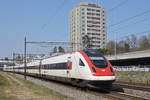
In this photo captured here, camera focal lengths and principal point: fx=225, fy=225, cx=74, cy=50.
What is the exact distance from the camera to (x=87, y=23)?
416ft

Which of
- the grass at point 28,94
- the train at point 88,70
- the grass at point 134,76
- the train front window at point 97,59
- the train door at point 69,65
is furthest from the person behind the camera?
the grass at point 134,76

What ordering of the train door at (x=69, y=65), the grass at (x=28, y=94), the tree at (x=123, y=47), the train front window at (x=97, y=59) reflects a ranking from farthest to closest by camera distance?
the tree at (x=123, y=47)
the train door at (x=69, y=65)
the train front window at (x=97, y=59)
the grass at (x=28, y=94)

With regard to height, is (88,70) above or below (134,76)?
above

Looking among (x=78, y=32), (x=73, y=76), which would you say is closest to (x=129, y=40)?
(x=78, y=32)

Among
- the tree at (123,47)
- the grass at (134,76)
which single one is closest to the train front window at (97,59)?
the grass at (134,76)

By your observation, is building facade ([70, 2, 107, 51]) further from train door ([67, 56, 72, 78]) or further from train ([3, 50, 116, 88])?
train ([3, 50, 116, 88])

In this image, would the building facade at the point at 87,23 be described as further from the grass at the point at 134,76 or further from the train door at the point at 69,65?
the train door at the point at 69,65

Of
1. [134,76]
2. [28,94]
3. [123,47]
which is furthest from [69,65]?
[123,47]

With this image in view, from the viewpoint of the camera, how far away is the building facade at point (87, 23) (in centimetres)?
12469

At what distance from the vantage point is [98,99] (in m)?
13.5

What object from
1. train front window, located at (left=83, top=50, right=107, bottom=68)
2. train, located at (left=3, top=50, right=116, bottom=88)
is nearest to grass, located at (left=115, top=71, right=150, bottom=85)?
train, located at (left=3, top=50, right=116, bottom=88)

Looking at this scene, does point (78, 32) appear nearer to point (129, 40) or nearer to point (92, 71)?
point (129, 40)

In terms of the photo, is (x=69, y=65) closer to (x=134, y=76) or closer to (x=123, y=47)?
(x=134, y=76)

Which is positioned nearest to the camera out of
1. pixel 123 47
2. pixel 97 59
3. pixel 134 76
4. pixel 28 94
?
pixel 28 94
